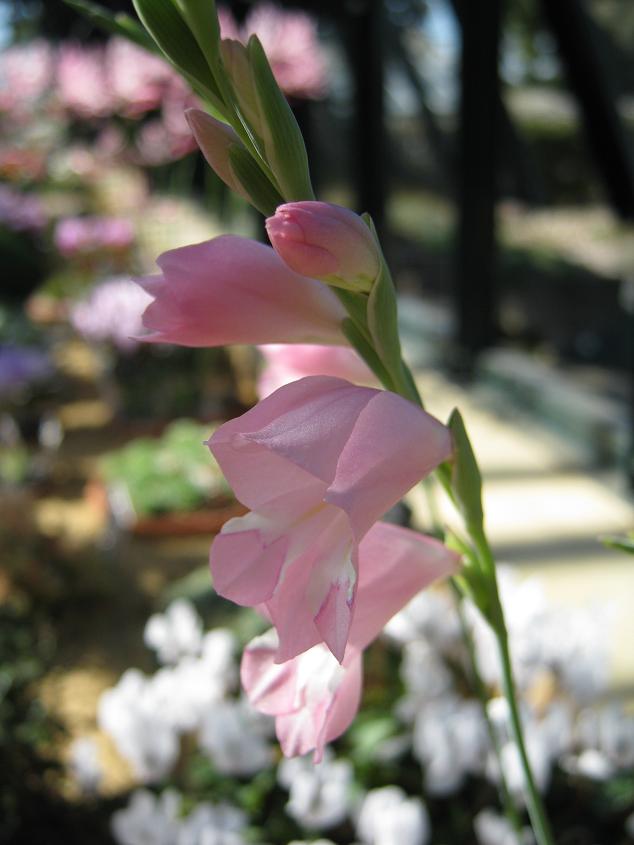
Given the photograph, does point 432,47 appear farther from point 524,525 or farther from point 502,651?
point 502,651

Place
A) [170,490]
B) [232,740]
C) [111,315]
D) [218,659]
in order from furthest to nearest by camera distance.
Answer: [111,315], [170,490], [218,659], [232,740]

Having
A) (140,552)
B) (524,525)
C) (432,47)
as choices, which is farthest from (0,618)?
(432,47)

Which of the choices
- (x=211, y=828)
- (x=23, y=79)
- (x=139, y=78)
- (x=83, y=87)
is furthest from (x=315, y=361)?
(x=23, y=79)

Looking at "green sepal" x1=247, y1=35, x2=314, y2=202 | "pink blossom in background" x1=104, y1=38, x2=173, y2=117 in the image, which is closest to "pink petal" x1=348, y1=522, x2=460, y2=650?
"green sepal" x1=247, y1=35, x2=314, y2=202

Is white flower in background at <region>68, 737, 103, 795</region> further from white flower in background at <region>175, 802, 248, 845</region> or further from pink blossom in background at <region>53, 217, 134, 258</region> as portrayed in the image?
pink blossom in background at <region>53, 217, 134, 258</region>

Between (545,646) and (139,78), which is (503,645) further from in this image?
(139,78)
